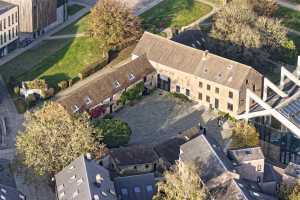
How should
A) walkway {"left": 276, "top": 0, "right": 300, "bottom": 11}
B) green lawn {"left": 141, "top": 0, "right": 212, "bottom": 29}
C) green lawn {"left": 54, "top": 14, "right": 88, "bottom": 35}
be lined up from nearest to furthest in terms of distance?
green lawn {"left": 54, "top": 14, "right": 88, "bottom": 35} < green lawn {"left": 141, "top": 0, "right": 212, "bottom": 29} < walkway {"left": 276, "top": 0, "right": 300, "bottom": 11}

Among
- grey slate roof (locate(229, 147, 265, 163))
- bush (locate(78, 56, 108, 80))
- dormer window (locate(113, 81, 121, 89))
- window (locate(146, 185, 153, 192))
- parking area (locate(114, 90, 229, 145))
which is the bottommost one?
parking area (locate(114, 90, 229, 145))

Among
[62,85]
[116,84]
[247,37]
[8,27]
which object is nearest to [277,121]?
[247,37]

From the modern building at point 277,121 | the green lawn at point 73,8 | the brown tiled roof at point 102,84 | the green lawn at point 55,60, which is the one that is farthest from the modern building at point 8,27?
the modern building at point 277,121

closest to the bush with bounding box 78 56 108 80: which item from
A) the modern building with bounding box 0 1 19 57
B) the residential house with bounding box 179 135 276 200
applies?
the modern building with bounding box 0 1 19 57

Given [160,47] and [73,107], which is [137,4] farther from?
[73,107]

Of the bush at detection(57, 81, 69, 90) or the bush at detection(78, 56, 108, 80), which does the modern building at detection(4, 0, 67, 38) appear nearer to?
the bush at detection(78, 56, 108, 80)

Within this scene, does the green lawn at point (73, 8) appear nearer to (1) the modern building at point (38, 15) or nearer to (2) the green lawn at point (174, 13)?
(1) the modern building at point (38, 15)
